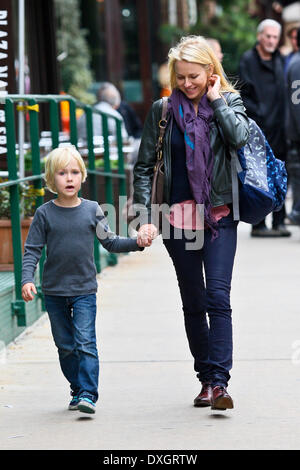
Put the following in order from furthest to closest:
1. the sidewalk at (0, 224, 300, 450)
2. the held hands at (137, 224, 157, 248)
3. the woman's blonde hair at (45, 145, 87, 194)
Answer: the woman's blonde hair at (45, 145, 87, 194) → the held hands at (137, 224, 157, 248) → the sidewalk at (0, 224, 300, 450)

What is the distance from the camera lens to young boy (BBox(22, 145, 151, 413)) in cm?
529

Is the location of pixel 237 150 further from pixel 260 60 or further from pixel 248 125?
pixel 260 60

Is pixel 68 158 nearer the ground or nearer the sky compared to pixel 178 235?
nearer the sky

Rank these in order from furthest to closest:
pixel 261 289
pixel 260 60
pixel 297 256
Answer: pixel 260 60, pixel 297 256, pixel 261 289

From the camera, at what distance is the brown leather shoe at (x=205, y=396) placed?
5.46 m

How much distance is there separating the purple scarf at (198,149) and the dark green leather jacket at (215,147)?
29mm

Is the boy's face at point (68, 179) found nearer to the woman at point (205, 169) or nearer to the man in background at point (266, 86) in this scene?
the woman at point (205, 169)

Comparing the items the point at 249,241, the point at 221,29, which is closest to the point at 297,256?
the point at 249,241

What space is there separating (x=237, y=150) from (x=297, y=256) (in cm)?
578

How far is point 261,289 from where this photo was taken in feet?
29.9

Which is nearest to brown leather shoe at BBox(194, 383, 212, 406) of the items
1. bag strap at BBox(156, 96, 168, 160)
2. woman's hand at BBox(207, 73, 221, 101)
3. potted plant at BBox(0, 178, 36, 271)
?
bag strap at BBox(156, 96, 168, 160)

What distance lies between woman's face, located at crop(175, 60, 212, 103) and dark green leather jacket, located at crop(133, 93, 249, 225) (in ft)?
0.35
